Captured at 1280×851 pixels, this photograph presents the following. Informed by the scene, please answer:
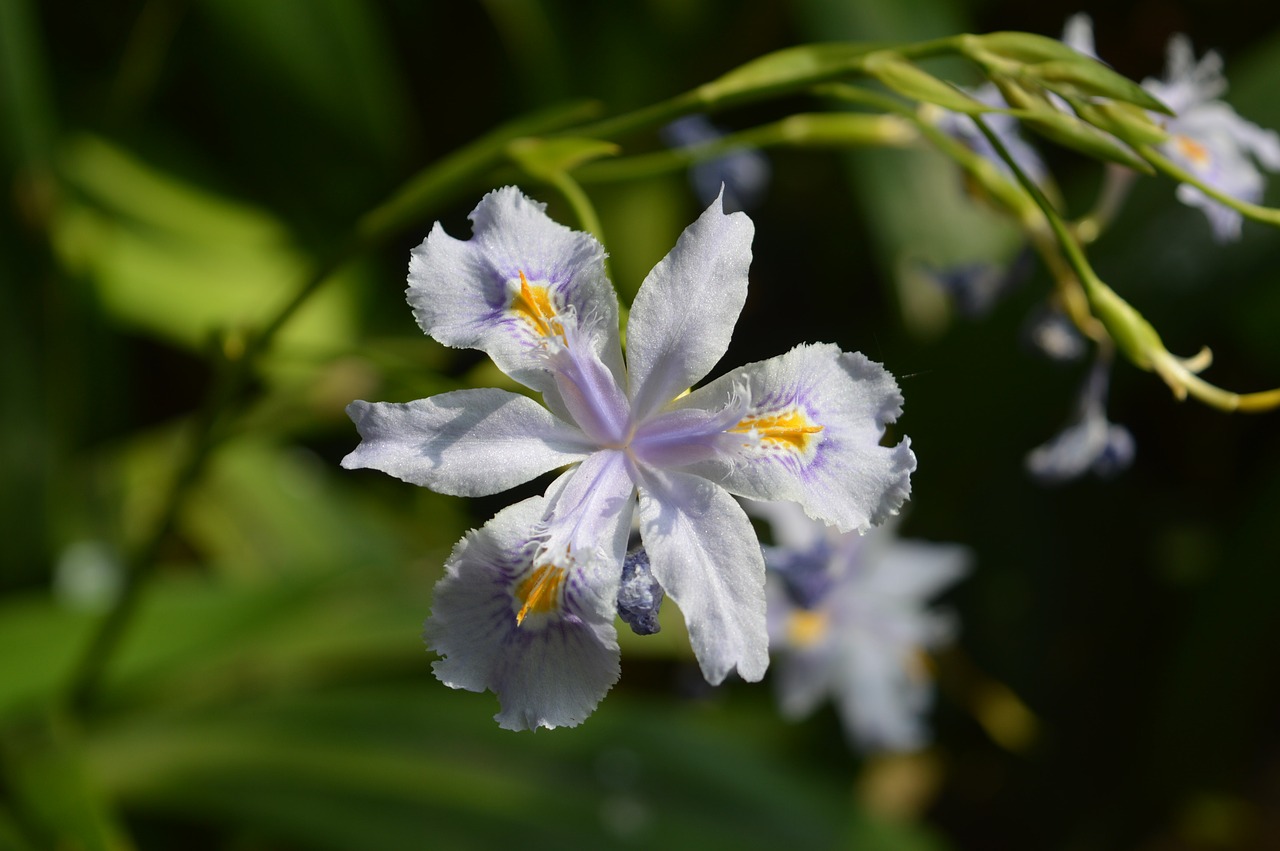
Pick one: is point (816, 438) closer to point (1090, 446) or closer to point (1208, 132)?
point (1090, 446)

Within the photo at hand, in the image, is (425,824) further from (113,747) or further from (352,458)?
(352,458)

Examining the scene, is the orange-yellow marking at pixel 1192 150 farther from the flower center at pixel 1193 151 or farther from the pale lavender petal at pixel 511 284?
the pale lavender petal at pixel 511 284

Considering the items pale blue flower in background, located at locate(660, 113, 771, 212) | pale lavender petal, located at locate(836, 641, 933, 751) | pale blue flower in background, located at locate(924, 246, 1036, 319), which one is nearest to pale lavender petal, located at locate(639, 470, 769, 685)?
pale blue flower in background, located at locate(924, 246, 1036, 319)

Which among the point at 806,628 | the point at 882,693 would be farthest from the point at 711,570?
the point at 882,693

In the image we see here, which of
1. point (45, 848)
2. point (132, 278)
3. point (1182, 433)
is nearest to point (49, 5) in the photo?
point (132, 278)

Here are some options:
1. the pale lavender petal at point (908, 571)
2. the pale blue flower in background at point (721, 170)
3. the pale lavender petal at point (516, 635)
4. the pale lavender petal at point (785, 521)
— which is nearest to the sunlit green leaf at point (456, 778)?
the pale lavender petal at point (908, 571)

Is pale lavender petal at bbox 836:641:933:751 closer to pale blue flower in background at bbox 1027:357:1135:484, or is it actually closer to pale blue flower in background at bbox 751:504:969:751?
pale blue flower in background at bbox 751:504:969:751
